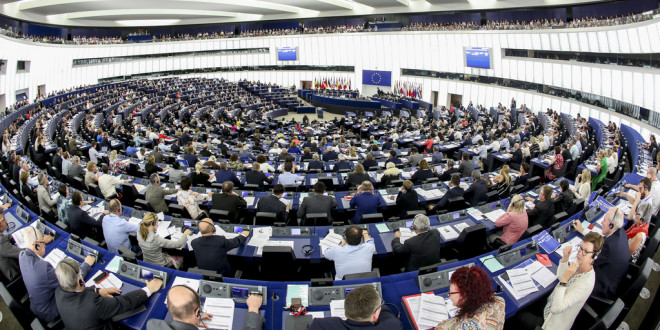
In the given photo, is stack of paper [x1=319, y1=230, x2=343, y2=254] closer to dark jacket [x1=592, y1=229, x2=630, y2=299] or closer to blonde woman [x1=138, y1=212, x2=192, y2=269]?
blonde woman [x1=138, y1=212, x2=192, y2=269]

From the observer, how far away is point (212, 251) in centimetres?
488

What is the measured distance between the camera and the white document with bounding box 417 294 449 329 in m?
3.72

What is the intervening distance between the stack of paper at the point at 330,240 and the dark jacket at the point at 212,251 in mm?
1322

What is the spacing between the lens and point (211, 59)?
42188 mm

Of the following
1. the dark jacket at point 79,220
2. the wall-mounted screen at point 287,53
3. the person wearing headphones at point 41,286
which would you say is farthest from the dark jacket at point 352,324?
the wall-mounted screen at point 287,53

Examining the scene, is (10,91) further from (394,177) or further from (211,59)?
(394,177)

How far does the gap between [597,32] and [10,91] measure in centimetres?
3496

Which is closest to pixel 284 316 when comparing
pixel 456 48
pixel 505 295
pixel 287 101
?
pixel 505 295

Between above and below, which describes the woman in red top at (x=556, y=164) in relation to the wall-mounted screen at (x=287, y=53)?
below

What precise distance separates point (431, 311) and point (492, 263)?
132cm

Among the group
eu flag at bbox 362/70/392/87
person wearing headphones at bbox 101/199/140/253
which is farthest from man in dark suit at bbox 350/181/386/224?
eu flag at bbox 362/70/392/87

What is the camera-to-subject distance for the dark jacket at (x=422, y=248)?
4.91 meters

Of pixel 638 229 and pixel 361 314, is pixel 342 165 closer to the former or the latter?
pixel 638 229

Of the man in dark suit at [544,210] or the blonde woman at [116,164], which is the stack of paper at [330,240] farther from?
the blonde woman at [116,164]
